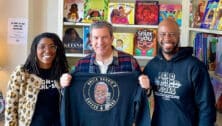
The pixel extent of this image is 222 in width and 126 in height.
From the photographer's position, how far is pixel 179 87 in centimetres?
188

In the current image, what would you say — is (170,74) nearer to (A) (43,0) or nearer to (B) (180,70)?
(B) (180,70)

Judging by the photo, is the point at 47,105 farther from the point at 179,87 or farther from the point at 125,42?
the point at 125,42

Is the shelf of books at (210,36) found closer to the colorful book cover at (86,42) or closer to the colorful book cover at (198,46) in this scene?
the colorful book cover at (198,46)

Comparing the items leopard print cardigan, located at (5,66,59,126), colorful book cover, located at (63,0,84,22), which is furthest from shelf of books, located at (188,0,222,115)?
leopard print cardigan, located at (5,66,59,126)

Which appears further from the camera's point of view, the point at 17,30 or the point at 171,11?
the point at 17,30

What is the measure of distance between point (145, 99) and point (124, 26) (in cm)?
120

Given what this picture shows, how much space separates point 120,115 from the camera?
6.38ft

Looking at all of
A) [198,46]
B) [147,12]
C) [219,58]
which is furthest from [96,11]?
[219,58]

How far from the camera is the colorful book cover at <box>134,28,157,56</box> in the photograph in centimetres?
300

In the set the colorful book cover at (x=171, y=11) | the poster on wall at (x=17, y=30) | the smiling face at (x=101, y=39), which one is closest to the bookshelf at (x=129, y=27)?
the colorful book cover at (x=171, y=11)

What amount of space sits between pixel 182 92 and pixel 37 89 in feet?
2.76

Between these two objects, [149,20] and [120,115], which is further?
[149,20]

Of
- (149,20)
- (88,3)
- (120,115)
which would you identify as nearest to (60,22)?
(88,3)

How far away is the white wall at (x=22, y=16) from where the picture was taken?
3.16 metres
